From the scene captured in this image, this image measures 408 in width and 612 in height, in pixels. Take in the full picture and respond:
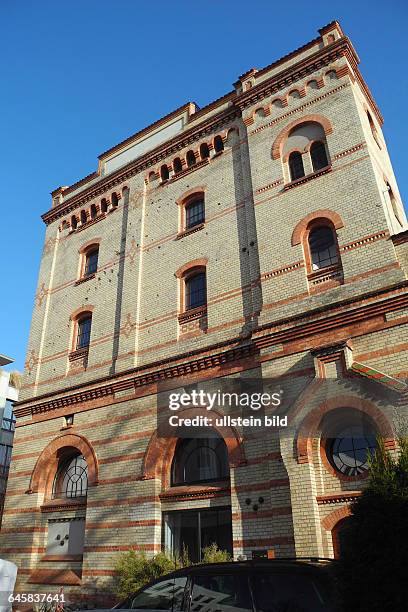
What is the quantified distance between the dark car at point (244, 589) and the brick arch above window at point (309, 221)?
844 centimetres

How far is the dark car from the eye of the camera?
503 centimetres

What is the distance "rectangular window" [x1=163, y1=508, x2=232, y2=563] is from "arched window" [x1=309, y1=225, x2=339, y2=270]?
256 inches

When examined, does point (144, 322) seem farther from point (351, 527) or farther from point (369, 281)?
point (351, 527)

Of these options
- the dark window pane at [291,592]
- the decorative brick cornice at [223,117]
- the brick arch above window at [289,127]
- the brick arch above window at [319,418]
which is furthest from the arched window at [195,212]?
the dark window pane at [291,592]

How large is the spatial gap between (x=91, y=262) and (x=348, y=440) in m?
12.5

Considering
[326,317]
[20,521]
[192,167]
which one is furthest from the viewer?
[192,167]

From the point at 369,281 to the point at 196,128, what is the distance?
30.6 feet

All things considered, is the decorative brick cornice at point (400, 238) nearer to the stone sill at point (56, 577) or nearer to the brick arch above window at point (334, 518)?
the brick arch above window at point (334, 518)

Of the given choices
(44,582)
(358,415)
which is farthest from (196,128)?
(44,582)

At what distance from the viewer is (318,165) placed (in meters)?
13.6

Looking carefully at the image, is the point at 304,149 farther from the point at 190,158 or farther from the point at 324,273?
the point at 190,158

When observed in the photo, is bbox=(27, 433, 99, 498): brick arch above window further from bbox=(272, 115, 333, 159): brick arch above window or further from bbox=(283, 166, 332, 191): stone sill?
bbox=(272, 115, 333, 159): brick arch above window

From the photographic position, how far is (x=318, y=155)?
13.8 meters

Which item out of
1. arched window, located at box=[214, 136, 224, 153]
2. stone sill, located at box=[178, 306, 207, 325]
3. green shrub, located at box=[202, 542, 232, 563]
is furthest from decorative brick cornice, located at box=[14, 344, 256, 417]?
arched window, located at box=[214, 136, 224, 153]
